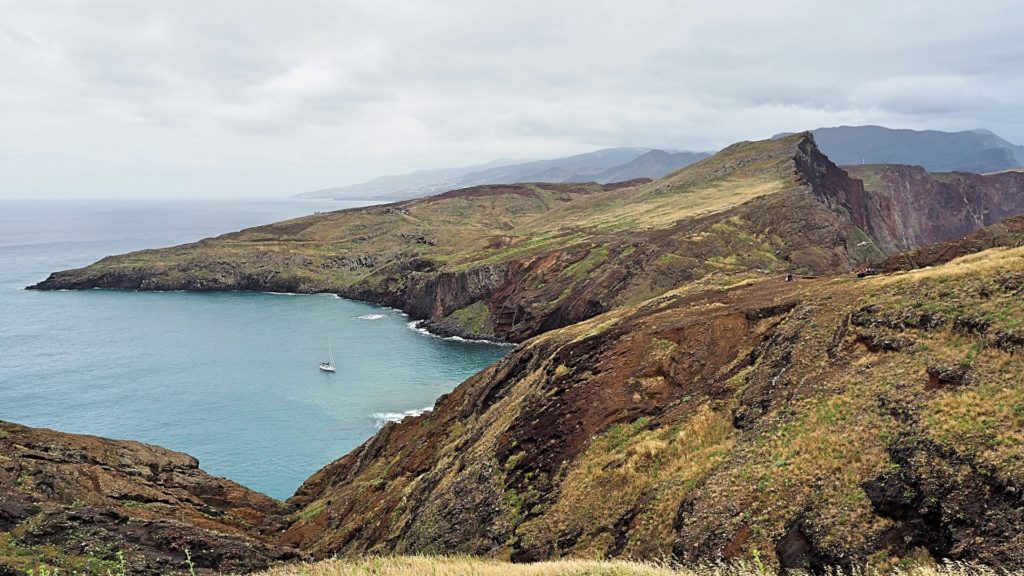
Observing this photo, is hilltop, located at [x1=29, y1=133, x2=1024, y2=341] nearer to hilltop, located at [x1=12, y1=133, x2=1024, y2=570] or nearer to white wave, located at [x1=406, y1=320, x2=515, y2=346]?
white wave, located at [x1=406, y1=320, x2=515, y2=346]

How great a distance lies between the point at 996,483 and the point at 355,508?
110ft

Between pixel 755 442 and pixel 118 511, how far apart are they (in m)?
30.9

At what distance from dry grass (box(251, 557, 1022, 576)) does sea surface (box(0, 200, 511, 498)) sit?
40.3m

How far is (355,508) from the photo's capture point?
119 ft

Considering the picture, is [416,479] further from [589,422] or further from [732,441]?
[732,441]

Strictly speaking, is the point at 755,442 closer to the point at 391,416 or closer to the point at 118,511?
the point at 118,511

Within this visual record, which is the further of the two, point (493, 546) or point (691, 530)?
point (493, 546)

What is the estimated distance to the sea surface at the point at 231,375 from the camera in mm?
63125

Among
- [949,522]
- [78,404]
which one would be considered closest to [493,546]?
[949,522]

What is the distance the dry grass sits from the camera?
11961 millimetres

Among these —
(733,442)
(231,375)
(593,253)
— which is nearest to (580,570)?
(733,442)

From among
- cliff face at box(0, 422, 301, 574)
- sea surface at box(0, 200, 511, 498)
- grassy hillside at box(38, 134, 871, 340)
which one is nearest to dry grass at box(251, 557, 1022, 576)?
cliff face at box(0, 422, 301, 574)

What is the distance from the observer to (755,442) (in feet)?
66.1

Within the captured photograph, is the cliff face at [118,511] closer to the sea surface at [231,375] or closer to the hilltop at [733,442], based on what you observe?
the hilltop at [733,442]
